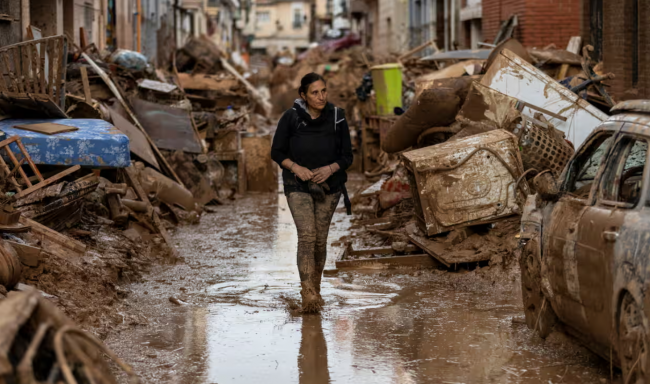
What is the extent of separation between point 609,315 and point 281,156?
342 cm

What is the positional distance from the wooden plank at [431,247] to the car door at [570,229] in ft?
10.0

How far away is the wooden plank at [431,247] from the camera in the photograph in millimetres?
9242

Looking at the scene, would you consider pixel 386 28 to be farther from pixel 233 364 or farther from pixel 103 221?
pixel 233 364

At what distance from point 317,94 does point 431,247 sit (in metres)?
2.59

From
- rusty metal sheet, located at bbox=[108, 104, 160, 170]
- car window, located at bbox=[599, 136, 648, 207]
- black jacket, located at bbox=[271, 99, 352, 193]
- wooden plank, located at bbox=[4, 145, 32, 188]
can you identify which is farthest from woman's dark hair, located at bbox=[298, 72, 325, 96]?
rusty metal sheet, located at bbox=[108, 104, 160, 170]

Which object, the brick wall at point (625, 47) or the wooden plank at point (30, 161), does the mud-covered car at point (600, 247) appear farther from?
the brick wall at point (625, 47)

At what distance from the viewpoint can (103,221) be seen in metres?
10.4

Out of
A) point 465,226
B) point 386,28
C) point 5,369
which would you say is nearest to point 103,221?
point 465,226

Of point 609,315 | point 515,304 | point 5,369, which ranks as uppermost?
point 5,369

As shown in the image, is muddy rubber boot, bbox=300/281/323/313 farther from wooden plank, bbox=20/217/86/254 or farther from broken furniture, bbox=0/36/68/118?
broken furniture, bbox=0/36/68/118

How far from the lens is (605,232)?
5.03 meters

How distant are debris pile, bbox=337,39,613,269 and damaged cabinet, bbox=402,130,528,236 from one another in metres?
0.01

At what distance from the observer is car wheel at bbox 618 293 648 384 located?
459cm

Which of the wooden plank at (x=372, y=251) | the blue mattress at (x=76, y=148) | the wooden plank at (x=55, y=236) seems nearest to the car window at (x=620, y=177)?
the wooden plank at (x=372, y=251)
